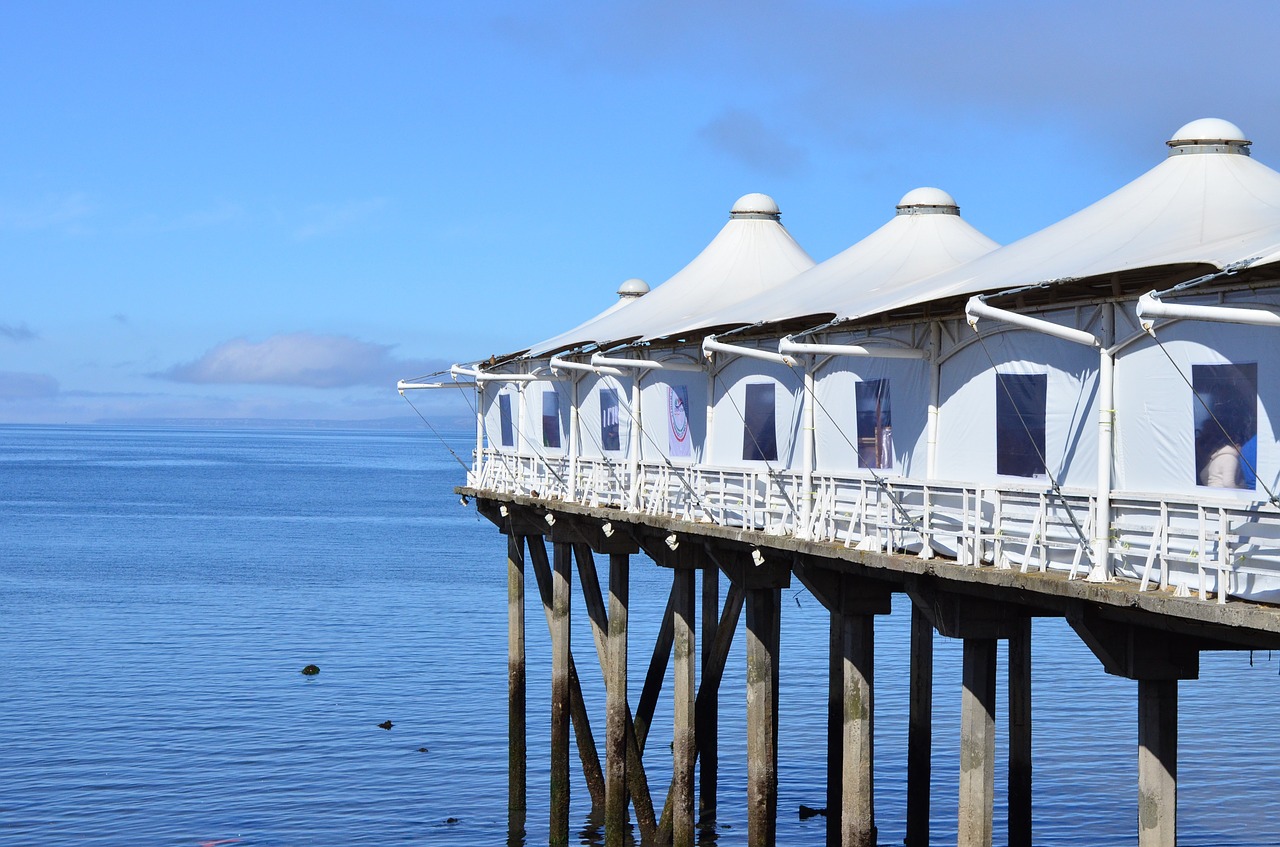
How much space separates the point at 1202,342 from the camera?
12.2 metres

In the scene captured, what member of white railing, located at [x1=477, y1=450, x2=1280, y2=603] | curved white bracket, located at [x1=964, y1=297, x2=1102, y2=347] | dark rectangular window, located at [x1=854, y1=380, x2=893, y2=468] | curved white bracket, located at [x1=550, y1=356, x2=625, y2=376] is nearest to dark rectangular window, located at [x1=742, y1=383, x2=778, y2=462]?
white railing, located at [x1=477, y1=450, x2=1280, y2=603]

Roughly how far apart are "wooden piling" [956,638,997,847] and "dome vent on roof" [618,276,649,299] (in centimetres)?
2057

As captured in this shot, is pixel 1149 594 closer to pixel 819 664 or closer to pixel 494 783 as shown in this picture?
pixel 494 783

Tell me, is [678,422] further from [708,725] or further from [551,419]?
[551,419]

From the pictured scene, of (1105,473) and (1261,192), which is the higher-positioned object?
(1261,192)

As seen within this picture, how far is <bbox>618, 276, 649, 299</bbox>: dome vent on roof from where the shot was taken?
113ft

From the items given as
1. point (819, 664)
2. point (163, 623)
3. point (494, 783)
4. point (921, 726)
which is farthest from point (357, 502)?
point (921, 726)

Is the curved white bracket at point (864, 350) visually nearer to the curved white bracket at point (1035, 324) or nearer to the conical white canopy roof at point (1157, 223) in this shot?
the conical white canopy roof at point (1157, 223)

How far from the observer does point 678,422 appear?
2317 centimetres

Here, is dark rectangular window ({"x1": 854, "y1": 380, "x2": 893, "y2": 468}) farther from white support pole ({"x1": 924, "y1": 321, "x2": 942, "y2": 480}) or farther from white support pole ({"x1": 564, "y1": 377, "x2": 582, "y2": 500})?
white support pole ({"x1": 564, "y1": 377, "x2": 582, "y2": 500})

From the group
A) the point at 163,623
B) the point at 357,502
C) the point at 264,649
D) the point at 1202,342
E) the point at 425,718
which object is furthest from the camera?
the point at 357,502

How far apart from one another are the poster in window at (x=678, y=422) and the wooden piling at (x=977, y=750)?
8.79 m

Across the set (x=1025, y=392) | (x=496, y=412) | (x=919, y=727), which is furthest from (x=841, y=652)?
(x=496, y=412)

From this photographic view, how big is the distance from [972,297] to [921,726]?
817cm
